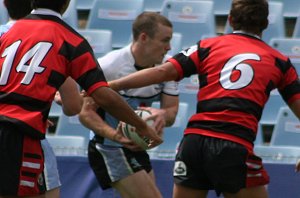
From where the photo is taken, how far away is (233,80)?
4539 mm

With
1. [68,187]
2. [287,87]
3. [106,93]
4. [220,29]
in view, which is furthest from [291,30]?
[106,93]

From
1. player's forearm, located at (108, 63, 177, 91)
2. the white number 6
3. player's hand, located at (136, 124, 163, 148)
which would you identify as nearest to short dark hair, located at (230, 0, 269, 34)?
the white number 6

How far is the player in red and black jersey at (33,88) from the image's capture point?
13.2 feet

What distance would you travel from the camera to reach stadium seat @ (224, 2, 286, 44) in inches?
344

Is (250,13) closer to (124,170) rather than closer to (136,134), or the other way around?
(136,134)

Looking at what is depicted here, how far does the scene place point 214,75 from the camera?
458cm

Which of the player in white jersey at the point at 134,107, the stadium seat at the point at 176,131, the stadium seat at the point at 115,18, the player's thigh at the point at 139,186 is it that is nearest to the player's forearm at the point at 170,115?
the player in white jersey at the point at 134,107

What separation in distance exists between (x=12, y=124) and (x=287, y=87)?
59.0 inches

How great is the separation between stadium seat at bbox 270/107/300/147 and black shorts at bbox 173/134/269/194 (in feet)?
10.2

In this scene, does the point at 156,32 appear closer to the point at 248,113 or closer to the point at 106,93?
the point at 248,113

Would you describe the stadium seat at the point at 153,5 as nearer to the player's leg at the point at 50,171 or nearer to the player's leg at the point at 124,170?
the player's leg at the point at 124,170

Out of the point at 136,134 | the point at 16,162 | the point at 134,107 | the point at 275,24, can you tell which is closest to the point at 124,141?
the point at 136,134

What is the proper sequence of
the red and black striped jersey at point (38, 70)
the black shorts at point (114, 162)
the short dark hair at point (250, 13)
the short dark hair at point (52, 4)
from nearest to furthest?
the red and black striped jersey at point (38, 70)
the short dark hair at point (52, 4)
the short dark hair at point (250, 13)
the black shorts at point (114, 162)

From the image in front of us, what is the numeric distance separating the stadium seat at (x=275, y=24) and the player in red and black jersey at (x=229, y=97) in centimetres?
411
